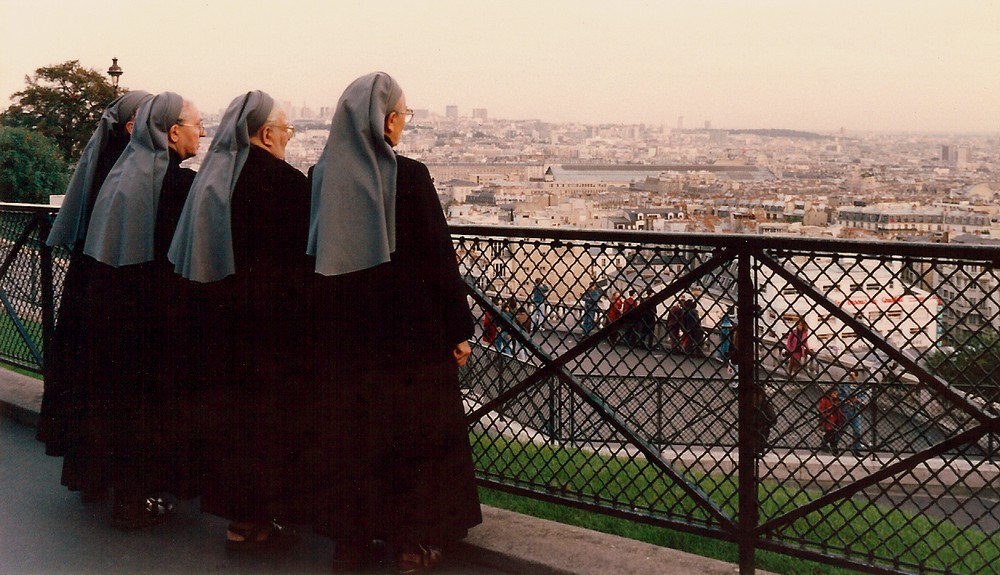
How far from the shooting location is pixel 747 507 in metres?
2.87

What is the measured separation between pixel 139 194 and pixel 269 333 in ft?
2.27

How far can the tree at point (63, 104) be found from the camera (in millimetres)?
50594

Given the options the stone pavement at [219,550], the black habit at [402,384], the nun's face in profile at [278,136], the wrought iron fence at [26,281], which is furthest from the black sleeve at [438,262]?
the wrought iron fence at [26,281]

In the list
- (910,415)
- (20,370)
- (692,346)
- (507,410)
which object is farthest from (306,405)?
(20,370)

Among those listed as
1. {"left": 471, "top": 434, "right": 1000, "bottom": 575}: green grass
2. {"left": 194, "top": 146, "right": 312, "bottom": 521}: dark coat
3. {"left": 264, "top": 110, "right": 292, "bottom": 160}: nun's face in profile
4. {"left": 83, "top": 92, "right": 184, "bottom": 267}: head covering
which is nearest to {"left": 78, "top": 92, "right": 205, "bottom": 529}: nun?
{"left": 83, "top": 92, "right": 184, "bottom": 267}: head covering

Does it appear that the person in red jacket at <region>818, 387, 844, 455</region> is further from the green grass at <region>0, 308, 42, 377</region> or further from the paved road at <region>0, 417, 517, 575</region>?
the green grass at <region>0, 308, 42, 377</region>

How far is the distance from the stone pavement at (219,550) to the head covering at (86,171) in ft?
3.29

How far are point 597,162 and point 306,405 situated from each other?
87.4 metres

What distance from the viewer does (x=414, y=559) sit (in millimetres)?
2895

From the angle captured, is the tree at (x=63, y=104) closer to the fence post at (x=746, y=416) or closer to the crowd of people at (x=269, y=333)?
the crowd of people at (x=269, y=333)

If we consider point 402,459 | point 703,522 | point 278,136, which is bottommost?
point 703,522

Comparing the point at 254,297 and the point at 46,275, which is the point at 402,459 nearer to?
the point at 254,297

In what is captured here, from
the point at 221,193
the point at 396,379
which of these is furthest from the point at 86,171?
the point at 396,379

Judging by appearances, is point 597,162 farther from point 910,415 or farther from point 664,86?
point 910,415
